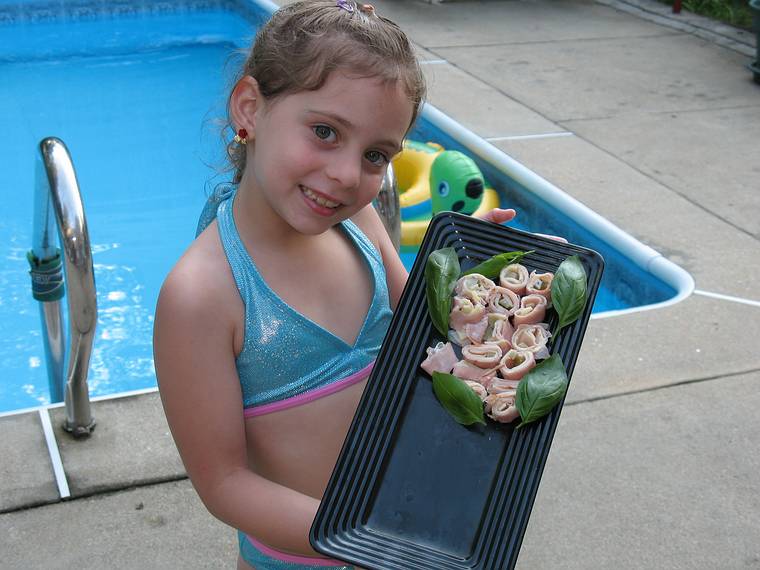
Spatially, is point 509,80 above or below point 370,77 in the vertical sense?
below

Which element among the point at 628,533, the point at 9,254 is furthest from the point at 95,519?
the point at 9,254

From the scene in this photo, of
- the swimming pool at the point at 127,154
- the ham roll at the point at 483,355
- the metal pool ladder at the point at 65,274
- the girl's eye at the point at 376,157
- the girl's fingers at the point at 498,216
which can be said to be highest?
the girl's eye at the point at 376,157

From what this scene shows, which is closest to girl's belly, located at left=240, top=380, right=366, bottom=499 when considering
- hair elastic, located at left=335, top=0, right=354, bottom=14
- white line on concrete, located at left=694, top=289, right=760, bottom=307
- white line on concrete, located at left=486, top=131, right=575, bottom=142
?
hair elastic, located at left=335, top=0, right=354, bottom=14

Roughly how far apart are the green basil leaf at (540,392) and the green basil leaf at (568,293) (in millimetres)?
81

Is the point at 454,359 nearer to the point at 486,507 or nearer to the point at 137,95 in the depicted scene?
Result: the point at 486,507

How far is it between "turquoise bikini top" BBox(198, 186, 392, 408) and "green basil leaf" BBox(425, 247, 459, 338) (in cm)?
19

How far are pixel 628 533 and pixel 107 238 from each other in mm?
3843

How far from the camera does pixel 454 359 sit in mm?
1449

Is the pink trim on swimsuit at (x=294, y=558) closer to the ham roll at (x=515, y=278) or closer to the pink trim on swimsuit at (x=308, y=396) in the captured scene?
the pink trim on swimsuit at (x=308, y=396)

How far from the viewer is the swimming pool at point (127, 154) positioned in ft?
15.6

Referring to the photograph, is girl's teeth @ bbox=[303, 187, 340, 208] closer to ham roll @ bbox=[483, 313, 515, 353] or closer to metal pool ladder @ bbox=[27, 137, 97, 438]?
ham roll @ bbox=[483, 313, 515, 353]

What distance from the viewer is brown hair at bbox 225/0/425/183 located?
141cm

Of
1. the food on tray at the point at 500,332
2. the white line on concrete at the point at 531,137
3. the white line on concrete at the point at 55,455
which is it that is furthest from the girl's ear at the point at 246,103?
the white line on concrete at the point at 531,137

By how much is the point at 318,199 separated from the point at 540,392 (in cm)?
41
